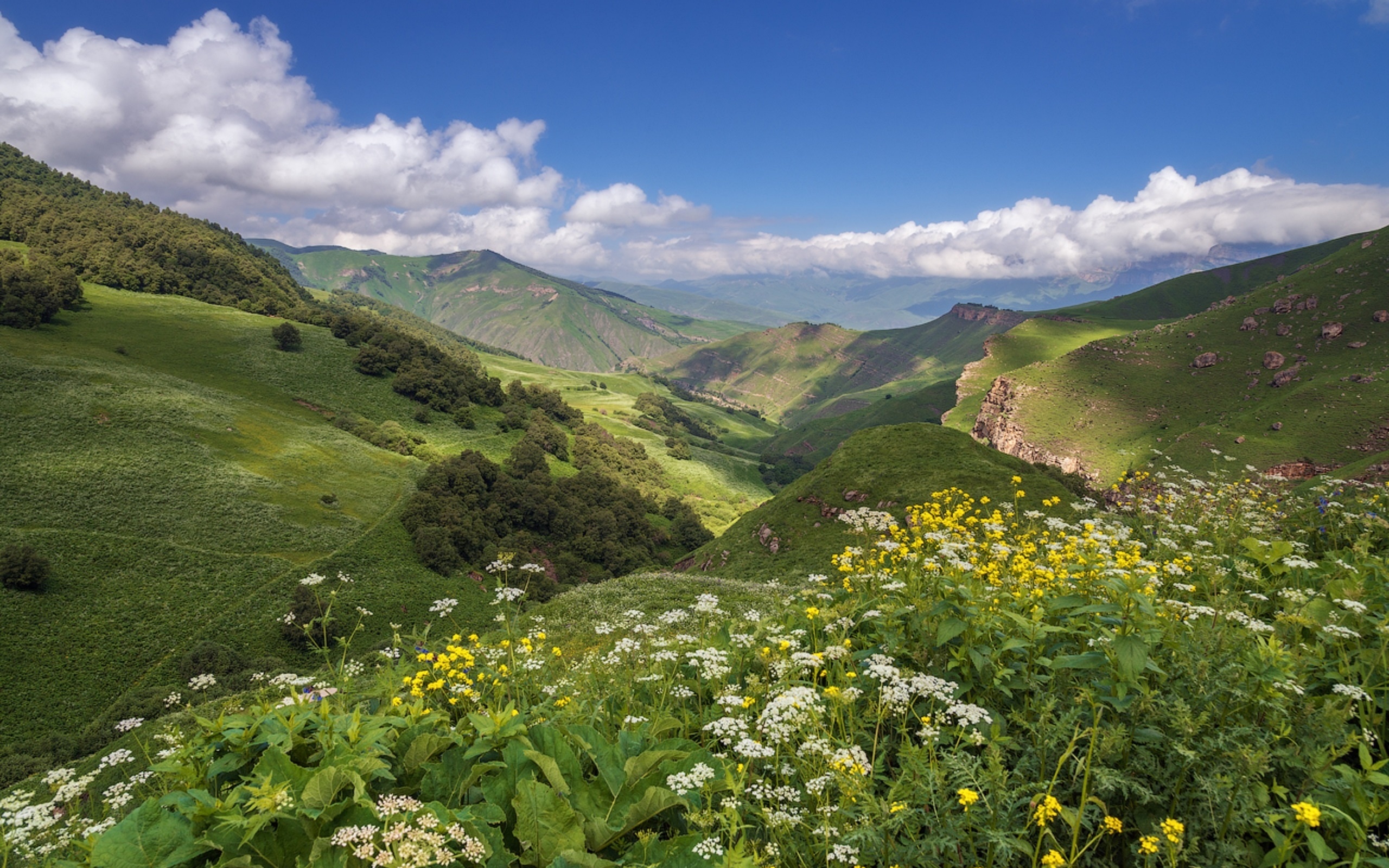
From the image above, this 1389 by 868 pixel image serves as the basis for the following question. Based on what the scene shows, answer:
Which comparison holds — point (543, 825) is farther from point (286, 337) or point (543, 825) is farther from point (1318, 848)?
point (286, 337)

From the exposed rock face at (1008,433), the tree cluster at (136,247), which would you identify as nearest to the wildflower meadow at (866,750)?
the exposed rock face at (1008,433)

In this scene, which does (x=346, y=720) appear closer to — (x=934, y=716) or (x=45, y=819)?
(x=45, y=819)

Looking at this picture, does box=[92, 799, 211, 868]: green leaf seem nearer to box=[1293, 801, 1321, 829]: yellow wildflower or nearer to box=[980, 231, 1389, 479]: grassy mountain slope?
box=[1293, 801, 1321, 829]: yellow wildflower

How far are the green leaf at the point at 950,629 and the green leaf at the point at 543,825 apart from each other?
14.3 ft

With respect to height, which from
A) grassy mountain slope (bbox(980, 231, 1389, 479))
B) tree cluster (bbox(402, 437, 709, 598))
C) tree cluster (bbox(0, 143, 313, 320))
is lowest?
tree cluster (bbox(402, 437, 709, 598))

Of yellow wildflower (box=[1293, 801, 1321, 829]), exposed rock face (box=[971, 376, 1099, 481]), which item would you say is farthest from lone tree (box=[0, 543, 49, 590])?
exposed rock face (box=[971, 376, 1099, 481])

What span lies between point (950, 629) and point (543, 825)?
480cm

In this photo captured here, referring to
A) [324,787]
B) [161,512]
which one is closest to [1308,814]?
[324,787]

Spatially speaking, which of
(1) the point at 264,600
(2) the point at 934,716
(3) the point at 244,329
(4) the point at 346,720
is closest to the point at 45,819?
(4) the point at 346,720

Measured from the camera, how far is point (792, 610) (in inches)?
391

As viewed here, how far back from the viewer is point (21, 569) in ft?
152

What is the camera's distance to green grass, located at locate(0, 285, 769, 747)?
147 feet

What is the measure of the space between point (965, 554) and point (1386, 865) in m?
5.35

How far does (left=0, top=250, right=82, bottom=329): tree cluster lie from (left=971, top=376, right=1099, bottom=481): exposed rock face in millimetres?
189454
